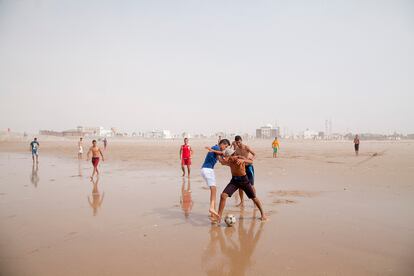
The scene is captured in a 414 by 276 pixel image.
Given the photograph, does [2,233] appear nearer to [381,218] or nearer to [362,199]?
[381,218]

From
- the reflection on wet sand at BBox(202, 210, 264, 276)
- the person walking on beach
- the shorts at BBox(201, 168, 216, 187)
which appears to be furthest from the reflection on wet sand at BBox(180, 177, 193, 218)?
the reflection on wet sand at BBox(202, 210, 264, 276)

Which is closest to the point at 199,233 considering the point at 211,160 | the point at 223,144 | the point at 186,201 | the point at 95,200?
the point at 211,160

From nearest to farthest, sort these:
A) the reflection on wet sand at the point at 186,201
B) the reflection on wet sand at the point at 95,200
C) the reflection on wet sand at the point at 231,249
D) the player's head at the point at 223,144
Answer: the reflection on wet sand at the point at 231,249 < the player's head at the point at 223,144 < the reflection on wet sand at the point at 186,201 < the reflection on wet sand at the point at 95,200

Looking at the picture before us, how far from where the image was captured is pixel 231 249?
4.68 metres

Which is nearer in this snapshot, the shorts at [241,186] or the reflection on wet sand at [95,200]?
the shorts at [241,186]

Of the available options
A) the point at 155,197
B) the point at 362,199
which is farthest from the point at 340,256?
the point at 155,197

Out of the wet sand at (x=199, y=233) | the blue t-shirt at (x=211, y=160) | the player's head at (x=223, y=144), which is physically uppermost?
the player's head at (x=223, y=144)

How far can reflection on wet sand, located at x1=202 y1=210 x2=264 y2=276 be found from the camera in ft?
13.1

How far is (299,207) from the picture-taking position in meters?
7.30

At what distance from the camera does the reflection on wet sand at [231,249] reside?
401cm

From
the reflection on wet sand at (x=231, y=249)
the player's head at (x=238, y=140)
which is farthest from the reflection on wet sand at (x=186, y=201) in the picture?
the player's head at (x=238, y=140)

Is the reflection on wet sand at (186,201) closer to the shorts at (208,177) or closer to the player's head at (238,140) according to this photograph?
the shorts at (208,177)

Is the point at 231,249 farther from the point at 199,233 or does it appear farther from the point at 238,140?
the point at 238,140

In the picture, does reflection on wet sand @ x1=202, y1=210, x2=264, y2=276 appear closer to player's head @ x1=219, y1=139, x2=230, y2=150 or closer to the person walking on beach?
the person walking on beach
